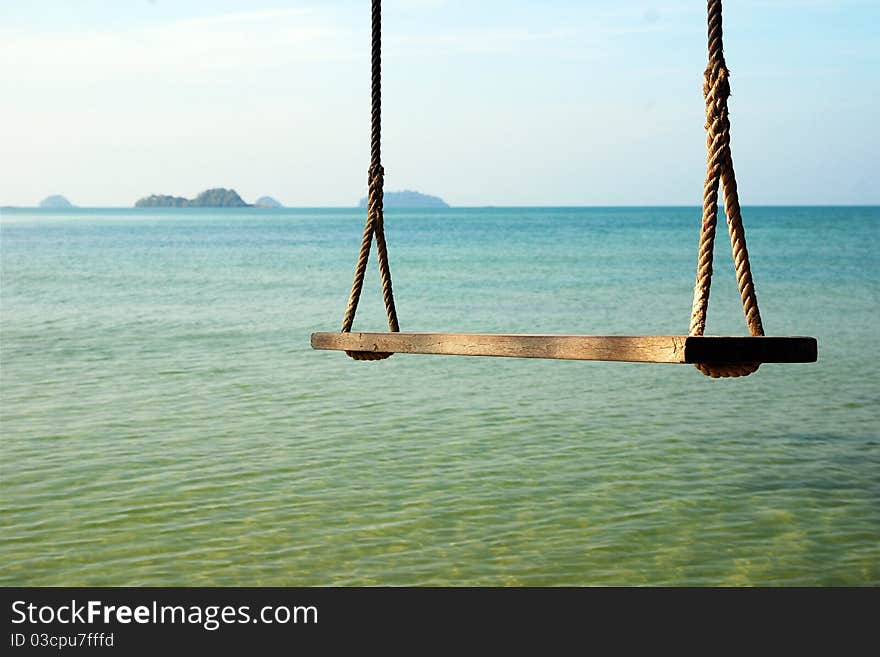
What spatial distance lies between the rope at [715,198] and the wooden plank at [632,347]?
105 millimetres

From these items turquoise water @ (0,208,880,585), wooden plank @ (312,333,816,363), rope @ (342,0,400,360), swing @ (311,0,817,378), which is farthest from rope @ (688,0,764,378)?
turquoise water @ (0,208,880,585)

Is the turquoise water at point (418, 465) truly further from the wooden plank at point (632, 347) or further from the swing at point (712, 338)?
the swing at point (712, 338)

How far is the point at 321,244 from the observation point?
69.6 meters

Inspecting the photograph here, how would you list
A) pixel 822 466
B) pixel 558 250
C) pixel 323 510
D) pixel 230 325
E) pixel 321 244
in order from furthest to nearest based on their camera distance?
pixel 321 244 < pixel 558 250 < pixel 230 325 < pixel 822 466 < pixel 323 510

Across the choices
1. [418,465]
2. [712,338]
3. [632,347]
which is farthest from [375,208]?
[418,465]

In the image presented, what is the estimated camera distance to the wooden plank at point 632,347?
3.60 metres

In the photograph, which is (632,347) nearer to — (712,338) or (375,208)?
(712,338)

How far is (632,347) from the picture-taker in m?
3.74

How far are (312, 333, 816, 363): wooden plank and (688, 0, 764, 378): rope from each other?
0.10 meters
